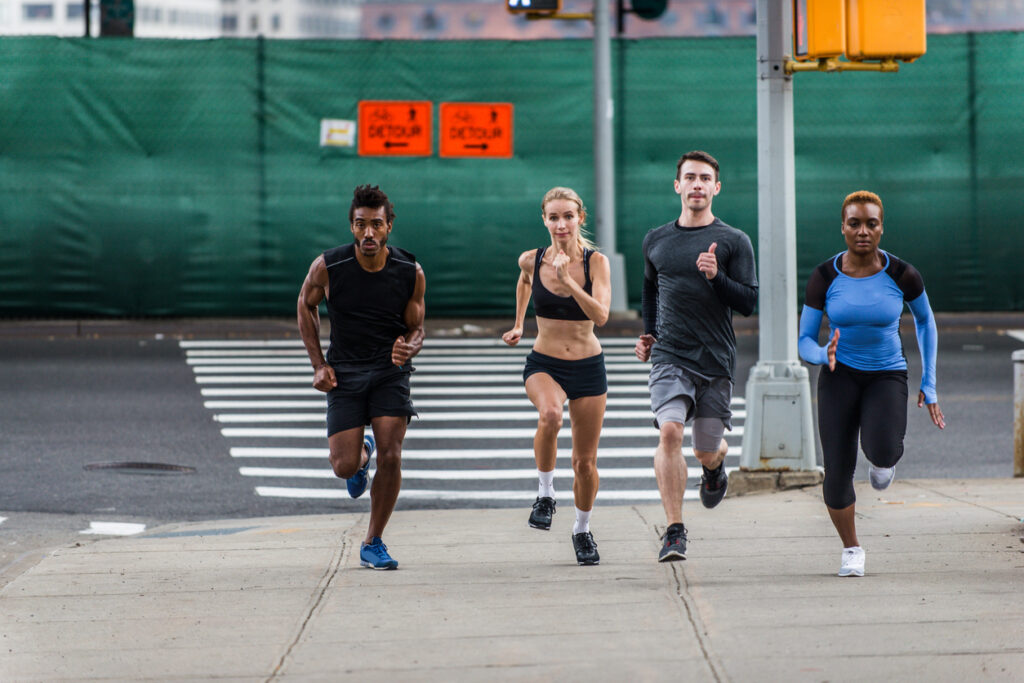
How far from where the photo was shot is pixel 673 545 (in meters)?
7.07

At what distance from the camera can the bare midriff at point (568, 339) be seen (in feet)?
24.0

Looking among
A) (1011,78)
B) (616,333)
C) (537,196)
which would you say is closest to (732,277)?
(616,333)

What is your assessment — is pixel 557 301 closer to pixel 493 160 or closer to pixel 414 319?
pixel 414 319

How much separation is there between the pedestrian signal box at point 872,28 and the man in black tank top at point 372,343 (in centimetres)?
291

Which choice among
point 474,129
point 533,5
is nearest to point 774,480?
point 533,5

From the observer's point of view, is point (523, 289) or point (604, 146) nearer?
point (523, 289)

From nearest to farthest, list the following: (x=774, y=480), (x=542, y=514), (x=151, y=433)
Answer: (x=542, y=514) < (x=774, y=480) < (x=151, y=433)

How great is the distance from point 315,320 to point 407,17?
129358 mm

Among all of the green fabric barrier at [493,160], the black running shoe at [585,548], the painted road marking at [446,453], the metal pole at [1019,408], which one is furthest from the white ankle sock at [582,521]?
the green fabric barrier at [493,160]

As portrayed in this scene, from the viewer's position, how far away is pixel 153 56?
Answer: 20.8 meters

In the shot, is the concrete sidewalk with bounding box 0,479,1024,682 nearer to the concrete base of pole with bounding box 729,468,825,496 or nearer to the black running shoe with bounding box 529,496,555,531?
the black running shoe with bounding box 529,496,555,531

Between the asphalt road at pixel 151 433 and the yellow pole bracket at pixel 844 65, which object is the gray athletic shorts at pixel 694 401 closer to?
the yellow pole bracket at pixel 844 65

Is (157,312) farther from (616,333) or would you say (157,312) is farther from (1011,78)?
(1011,78)

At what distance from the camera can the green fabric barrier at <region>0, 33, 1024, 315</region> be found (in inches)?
814
